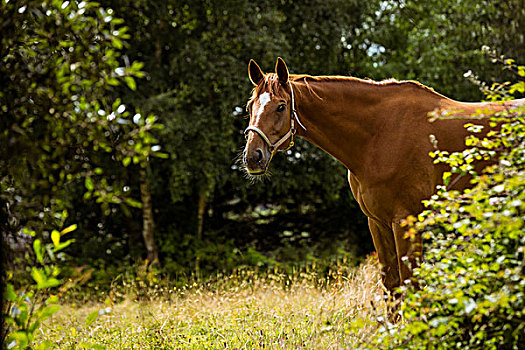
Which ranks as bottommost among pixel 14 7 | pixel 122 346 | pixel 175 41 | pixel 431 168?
pixel 122 346

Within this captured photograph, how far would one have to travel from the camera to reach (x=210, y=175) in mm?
8500

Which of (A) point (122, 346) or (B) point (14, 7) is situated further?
(A) point (122, 346)

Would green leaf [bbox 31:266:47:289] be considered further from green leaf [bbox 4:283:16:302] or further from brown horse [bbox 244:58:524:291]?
brown horse [bbox 244:58:524:291]

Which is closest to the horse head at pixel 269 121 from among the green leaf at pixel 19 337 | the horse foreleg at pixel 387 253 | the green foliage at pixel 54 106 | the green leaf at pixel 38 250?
the horse foreleg at pixel 387 253

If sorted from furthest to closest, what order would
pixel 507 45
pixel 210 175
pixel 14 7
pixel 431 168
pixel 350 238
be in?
pixel 350 238 → pixel 507 45 → pixel 210 175 → pixel 431 168 → pixel 14 7

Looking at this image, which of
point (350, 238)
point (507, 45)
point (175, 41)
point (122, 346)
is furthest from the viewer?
point (350, 238)

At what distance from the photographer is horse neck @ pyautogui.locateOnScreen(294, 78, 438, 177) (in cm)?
393

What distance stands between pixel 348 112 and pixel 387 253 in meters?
1.18

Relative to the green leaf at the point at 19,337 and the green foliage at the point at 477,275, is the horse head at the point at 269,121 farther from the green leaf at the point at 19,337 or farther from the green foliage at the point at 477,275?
the green leaf at the point at 19,337

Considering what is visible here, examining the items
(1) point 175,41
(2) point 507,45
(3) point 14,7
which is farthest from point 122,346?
(2) point 507,45

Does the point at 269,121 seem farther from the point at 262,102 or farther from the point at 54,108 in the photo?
the point at 54,108

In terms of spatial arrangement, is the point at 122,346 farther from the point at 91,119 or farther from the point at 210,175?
the point at 210,175

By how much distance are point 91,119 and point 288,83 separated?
1.84m

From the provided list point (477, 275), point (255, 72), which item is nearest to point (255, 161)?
point (255, 72)
